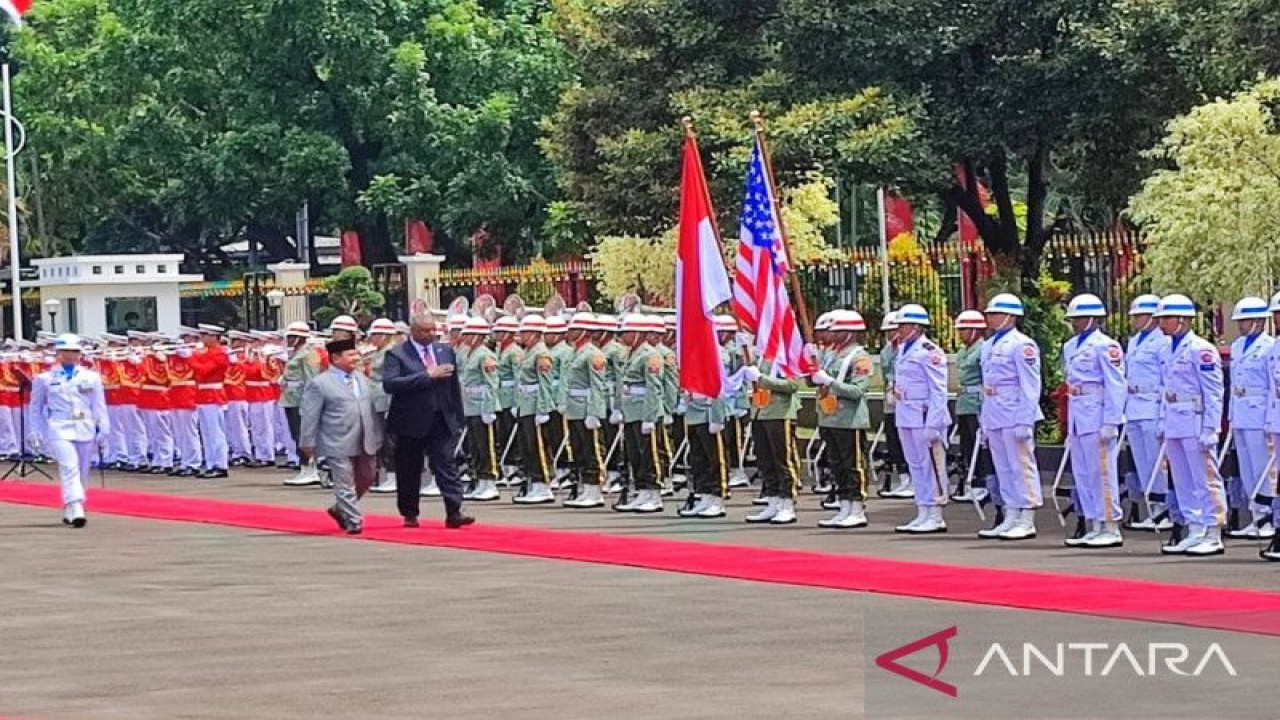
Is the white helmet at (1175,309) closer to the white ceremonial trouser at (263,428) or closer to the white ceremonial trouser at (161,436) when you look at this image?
the white ceremonial trouser at (263,428)

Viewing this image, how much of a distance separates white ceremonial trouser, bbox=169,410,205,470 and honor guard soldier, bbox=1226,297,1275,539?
16.9 metres

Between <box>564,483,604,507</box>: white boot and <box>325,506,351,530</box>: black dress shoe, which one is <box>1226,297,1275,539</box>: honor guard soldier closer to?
<box>325,506,351,530</box>: black dress shoe

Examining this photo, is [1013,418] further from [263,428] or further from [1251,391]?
[263,428]

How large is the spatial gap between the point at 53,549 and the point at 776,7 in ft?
49.5

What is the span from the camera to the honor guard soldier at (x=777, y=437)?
21703mm

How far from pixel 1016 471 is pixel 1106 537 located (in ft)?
3.50

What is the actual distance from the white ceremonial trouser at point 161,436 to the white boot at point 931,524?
1493 cm

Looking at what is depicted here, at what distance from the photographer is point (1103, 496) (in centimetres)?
1892

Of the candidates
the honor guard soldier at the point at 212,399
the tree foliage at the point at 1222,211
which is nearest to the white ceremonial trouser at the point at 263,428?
the honor guard soldier at the point at 212,399

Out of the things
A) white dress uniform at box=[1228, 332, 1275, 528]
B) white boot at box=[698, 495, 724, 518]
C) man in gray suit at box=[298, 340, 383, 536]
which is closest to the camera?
white dress uniform at box=[1228, 332, 1275, 528]

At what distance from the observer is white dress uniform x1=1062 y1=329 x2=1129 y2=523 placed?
1900 centimetres

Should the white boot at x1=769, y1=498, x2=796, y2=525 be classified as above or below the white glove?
below

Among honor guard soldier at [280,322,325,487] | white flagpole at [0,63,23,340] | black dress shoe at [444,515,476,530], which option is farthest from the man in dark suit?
white flagpole at [0,63,23,340]

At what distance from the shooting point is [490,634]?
14.1m
